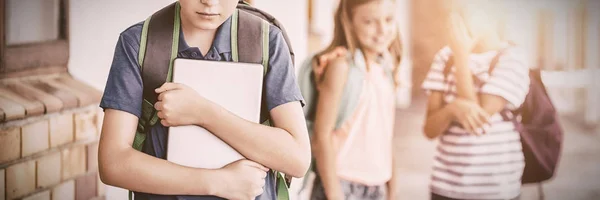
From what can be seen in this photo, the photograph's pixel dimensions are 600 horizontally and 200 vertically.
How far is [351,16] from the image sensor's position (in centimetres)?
220

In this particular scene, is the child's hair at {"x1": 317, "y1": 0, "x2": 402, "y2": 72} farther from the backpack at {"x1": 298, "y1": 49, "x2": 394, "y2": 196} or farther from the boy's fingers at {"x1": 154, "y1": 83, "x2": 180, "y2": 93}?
the boy's fingers at {"x1": 154, "y1": 83, "x2": 180, "y2": 93}

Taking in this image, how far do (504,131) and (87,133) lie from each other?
1.34 meters

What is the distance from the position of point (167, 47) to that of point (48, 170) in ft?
1.66

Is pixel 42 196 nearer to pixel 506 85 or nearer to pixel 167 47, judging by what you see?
pixel 167 47

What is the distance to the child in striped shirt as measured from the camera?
7.45 feet

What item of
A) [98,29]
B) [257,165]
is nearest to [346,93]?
[257,165]

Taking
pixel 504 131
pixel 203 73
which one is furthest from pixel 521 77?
pixel 203 73

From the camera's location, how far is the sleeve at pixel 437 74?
2.27 meters

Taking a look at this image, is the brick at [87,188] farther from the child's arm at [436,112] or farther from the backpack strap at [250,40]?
the child's arm at [436,112]

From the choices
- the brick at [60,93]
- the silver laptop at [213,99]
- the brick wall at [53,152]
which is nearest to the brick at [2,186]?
the brick wall at [53,152]

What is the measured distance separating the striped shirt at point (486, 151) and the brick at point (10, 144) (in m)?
1.30

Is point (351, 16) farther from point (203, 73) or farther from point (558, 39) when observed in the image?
point (558, 39)

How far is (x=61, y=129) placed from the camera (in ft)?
6.59

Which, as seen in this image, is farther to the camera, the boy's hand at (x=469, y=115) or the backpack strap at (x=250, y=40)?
the boy's hand at (x=469, y=115)
